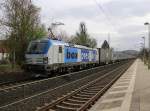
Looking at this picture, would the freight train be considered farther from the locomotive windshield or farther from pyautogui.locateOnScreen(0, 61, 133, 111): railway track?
pyautogui.locateOnScreen(0, 61, 133, 111): railway track

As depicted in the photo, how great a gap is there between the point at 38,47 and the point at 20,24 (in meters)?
14.2

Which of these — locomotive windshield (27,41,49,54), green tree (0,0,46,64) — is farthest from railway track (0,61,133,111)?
green tree (0,0,46,64)

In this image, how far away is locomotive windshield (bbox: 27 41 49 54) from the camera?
93.6 feet

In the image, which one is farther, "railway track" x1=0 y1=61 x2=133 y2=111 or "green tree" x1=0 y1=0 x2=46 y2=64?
"green tree" x1=0 y1=0 x2=46 y2=64

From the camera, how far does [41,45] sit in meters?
29.0

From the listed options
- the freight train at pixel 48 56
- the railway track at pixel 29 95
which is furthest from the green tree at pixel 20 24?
the railway track at pixel 29 95

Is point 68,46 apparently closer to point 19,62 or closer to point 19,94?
point 19,62

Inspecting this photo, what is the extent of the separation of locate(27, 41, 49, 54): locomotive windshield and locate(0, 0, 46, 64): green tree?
12.4 metres

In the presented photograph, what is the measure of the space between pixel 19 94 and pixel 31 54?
41.3ft

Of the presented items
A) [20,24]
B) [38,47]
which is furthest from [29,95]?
[20,24]

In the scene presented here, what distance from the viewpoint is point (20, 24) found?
4256cm

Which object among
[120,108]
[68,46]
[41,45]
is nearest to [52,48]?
[41,45]

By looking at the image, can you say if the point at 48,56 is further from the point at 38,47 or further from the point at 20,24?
the point at 20,24

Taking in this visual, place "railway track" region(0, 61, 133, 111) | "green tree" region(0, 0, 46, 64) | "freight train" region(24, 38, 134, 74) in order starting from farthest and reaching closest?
"green tree" region(0, 0, 46, 64)
"freight train" region(24, 38, 134, 74)
"railway track" region(0, 61, 133, 111)
